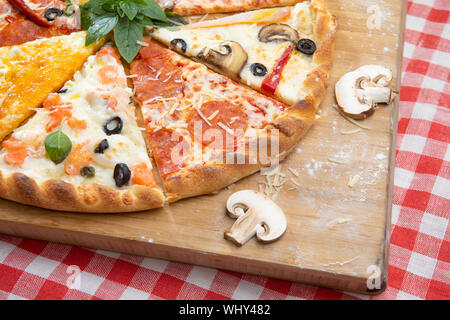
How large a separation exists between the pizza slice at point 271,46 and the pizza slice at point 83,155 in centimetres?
75

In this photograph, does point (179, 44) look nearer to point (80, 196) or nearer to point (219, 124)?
point (219, 124)

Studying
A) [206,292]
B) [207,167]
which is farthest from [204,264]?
[207,167]

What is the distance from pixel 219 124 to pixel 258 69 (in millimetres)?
656

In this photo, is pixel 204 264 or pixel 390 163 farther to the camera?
pixel 390 163

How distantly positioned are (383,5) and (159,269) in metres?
3.07

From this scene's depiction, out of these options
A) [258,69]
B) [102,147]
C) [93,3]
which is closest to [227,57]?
[258,69]

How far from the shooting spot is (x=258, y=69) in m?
4.62

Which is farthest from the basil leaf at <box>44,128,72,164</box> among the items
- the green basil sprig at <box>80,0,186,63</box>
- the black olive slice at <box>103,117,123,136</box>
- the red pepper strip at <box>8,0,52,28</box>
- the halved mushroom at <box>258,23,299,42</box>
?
the halved mushroom at <box>258,23,299,42</box>

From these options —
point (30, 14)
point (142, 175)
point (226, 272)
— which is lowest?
point (226, 272)

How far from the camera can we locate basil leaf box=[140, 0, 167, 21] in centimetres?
477

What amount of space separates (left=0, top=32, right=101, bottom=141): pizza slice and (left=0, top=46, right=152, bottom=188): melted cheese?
100mm

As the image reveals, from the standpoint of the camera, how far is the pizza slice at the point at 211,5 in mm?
5117

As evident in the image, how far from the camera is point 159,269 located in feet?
12.8

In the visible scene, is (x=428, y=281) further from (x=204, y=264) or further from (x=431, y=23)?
(x=431, y=23)
